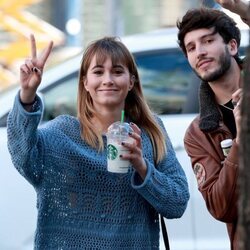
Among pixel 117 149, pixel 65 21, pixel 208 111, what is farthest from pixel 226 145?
pixel 65 21

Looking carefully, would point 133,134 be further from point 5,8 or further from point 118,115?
point 5,8

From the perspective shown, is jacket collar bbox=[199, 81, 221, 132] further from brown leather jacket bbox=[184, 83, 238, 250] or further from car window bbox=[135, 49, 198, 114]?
car window bbox=[135, 49, 198, 114]

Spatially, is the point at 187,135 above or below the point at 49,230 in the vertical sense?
above

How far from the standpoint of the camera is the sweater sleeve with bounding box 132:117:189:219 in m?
4.32

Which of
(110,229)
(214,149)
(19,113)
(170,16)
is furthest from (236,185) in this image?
(170,16)

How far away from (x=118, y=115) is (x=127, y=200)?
13.6 inches

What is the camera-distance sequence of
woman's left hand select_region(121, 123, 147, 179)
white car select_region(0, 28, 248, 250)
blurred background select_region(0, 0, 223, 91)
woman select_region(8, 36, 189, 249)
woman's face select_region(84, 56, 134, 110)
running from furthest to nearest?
blurred background select_region(0, 0, 223, 91), white car select_region(0, 28, 248, 250), woman's face select_region(84, 56, 134, 110), woman select_region(8, 36, 189, 249), woman's left hand select_region(121, 123, 147, 179)

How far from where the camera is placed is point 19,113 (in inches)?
168

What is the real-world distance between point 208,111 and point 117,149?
0.49 metres

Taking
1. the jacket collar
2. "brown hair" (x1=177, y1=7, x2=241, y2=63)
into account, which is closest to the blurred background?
"brown hair" (x1=177, y1=7, x2=241, y2=63)

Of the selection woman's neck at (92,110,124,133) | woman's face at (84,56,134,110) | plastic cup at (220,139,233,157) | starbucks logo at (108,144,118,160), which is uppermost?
woman's face at (84,56,134,110)

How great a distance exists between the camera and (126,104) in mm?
4598

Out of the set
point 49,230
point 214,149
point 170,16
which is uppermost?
point 214,149

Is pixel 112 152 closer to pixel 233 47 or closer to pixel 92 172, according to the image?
pixel 92 172
